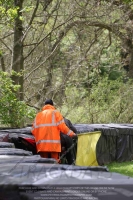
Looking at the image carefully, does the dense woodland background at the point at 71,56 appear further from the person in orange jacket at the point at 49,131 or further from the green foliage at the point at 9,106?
the person in orange jacket at the point at 49,131

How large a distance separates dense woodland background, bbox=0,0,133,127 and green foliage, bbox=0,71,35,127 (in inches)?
151

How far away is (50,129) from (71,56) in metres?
13.8

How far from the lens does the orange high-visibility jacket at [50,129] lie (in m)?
11.6

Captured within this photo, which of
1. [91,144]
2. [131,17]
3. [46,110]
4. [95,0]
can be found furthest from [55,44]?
[46,110]

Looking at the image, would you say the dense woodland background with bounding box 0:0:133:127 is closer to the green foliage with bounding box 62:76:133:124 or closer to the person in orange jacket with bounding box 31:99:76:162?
the green foliage with bounding box 62:76:133:124

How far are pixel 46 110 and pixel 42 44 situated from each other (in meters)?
11.5

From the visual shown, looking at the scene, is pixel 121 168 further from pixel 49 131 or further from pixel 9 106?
pixel 9 106

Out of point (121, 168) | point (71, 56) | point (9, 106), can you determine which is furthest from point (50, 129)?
point (71, 56)

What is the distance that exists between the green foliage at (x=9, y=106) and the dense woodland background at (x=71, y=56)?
12.6 feet

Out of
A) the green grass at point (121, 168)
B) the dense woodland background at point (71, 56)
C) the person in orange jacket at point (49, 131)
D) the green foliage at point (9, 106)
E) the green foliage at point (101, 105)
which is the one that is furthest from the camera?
the green foliage at point (101, 105)

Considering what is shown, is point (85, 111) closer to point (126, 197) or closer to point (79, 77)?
point (79, 77)

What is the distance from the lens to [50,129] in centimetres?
1159

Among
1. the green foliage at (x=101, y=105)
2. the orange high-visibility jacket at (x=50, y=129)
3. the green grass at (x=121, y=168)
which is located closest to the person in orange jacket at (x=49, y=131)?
the orange high-visibility jacket at (x=50, y=129)

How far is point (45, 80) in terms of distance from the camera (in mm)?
23547
